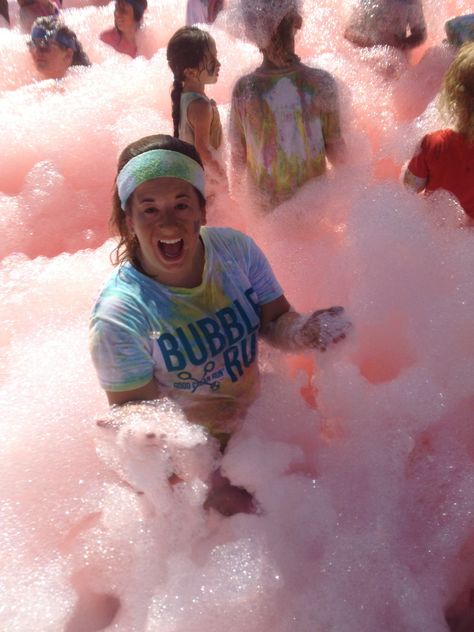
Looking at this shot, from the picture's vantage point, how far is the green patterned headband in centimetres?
114

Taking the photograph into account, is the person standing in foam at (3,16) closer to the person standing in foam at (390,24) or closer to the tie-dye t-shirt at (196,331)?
the person standing in foam at (390,24)

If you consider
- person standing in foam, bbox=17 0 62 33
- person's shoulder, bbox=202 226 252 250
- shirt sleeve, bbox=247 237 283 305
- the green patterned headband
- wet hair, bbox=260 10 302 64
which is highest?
person standing in foam, bbox=17 0 62 33

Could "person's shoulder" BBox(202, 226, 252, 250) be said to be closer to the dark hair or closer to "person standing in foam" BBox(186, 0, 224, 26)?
the dark hair

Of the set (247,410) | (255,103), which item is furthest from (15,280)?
(247,410)

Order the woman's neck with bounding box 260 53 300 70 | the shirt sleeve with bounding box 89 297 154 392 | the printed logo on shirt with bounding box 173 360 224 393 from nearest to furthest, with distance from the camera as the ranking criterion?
the shirt sleeve with bounding box 89 297 154 392, the printed logo on shirt with bounding box 173 360 224 393, the woman's neck with bounding box 260 53 300 70

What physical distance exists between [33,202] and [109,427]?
1.82 metres

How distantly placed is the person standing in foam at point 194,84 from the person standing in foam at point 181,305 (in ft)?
2.79

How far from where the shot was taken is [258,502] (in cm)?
139

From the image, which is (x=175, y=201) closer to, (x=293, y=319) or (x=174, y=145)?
(x=174, y=145)

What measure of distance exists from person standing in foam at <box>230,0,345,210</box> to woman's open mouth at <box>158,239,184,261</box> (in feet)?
2.84

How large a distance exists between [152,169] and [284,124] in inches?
33.2

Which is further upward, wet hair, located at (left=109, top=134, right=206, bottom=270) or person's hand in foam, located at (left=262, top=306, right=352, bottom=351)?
wet hair, located at (left=109, top=134, right=206, bottom=270)

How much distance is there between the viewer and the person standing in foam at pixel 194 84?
1.99 metres

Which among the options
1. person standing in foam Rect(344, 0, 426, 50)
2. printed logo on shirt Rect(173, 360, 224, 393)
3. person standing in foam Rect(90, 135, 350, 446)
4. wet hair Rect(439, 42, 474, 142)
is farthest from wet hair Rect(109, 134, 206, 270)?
person standing in foam Rect(344, 0, 426, 50)
